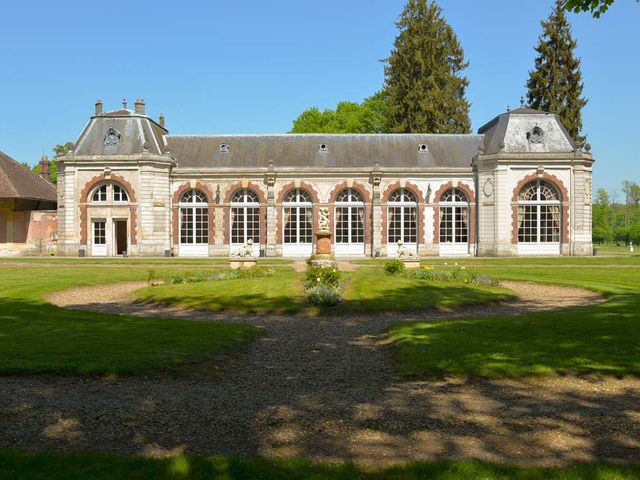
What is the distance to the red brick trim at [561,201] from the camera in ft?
116

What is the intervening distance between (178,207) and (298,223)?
746 cm

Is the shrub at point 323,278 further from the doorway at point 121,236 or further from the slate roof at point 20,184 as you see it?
the slate roof at point 20,184

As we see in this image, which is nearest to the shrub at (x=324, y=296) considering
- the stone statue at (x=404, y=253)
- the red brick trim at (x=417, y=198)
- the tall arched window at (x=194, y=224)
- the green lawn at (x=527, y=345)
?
the green lawn at (x=527, y=345)

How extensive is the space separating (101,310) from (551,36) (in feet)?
145

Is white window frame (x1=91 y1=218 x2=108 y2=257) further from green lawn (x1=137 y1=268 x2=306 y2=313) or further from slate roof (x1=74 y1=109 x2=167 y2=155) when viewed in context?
green lawn (x1=137 y1=268 x2=306 y2=313)

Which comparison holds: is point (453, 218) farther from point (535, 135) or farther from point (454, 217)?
point (535, 135)

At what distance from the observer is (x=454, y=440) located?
207 inches

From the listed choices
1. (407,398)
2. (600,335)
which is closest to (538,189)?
(600,335)

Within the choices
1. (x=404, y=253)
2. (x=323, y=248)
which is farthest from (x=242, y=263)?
(x=404, y=253)

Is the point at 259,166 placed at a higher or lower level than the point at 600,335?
higher

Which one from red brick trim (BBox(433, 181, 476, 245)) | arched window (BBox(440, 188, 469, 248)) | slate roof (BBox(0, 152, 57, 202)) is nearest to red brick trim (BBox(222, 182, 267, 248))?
red brick trim (BBox(433, 181, 476, 245))

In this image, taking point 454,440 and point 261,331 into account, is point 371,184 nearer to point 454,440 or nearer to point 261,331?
point 261,331

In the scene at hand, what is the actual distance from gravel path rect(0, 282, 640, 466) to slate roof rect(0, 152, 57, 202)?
3441cm

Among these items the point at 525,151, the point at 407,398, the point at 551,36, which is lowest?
the point at 407,398
